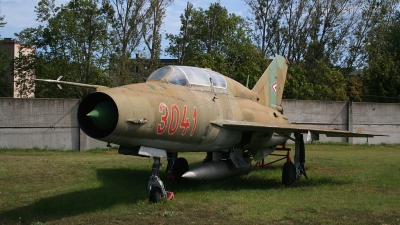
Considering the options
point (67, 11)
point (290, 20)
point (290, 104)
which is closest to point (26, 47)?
point (67, 11)

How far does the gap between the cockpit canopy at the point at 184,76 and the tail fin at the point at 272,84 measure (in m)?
3.96

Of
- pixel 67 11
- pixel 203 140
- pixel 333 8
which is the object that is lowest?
pixel 203 140

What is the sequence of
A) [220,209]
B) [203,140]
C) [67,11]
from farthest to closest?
[67,11] → [203,140] → [220,209]

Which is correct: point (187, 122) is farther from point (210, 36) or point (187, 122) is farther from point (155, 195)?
point (210, 36)

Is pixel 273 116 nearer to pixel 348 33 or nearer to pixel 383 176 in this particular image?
pixel 383 176

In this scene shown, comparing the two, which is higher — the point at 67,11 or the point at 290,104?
the point at 67,11

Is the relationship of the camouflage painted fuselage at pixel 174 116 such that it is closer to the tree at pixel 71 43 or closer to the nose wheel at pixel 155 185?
the nose wheel at pixel 155 185

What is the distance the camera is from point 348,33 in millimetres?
54250

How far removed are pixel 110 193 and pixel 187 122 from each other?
2.56 metres

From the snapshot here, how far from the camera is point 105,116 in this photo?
8211mm

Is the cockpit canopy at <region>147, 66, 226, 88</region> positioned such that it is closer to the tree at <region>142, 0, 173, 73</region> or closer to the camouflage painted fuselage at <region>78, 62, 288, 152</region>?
the camouflage painted fuselage at <region>78, 62, 288, 152</region>

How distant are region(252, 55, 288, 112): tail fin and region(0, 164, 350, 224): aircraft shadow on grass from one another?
3.02m

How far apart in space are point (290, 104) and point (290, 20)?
2676 cm

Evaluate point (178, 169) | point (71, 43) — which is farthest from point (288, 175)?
point (71, 43)
